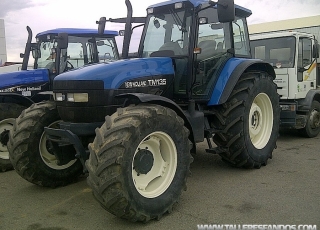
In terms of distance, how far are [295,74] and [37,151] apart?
556 cm

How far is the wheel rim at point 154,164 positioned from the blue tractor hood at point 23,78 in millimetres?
3934

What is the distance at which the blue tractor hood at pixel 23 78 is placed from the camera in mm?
6496

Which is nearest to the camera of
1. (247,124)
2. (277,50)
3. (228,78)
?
(228,78)

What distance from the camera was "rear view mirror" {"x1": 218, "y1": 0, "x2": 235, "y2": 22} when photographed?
4.25 m

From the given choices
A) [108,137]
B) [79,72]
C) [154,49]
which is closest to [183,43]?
[154,49]

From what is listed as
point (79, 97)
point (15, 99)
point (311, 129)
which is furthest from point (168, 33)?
point (311, 129)

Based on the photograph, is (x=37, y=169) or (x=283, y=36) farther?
(x=283, y=36)

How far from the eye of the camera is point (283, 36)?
7730 mm

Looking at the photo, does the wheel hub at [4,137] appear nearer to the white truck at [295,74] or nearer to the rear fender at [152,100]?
the rear fender at [152,100]

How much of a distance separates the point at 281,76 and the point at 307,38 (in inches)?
46.8

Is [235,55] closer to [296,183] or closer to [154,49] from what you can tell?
[154,49]

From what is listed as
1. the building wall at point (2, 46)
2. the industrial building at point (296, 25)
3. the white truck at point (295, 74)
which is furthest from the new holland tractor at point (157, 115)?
the building wall at point (2, 46)

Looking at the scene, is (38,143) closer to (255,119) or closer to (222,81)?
(222,81)

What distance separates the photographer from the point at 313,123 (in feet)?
25.9
